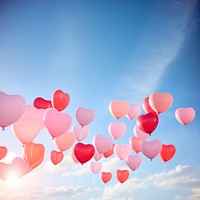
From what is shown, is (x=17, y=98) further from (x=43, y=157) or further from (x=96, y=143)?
(x=96, y=143)

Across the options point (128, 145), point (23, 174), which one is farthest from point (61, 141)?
point (128, 145)

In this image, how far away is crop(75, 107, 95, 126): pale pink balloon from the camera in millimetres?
9914

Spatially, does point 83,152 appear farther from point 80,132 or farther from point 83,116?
point 83,116

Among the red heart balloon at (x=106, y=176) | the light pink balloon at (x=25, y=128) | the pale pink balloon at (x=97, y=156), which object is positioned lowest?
the red heart balloon at (x=106, y=176)

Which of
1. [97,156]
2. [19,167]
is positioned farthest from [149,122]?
[19,167]

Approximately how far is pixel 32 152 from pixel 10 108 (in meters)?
1.92

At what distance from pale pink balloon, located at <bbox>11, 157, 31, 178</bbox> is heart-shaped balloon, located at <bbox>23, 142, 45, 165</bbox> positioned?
32 centimetres

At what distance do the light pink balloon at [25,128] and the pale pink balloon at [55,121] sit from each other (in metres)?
0.28

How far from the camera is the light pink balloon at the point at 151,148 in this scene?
1005 cm

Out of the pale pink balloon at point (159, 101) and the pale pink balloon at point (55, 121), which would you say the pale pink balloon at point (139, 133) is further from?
the pale pink balloon at point (55, 121)

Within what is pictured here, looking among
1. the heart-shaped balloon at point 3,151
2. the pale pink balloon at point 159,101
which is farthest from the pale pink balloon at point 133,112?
the heart-shaped balloon at point 3,151

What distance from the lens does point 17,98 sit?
25.3ft

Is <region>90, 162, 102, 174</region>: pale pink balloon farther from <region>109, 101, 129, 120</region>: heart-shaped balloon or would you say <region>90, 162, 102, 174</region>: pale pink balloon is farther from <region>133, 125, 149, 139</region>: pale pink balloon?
<region>109, 101, 129, 120</region>: heart-shaped balloon

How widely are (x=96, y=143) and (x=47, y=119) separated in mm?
2268
